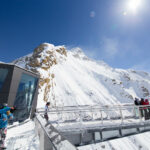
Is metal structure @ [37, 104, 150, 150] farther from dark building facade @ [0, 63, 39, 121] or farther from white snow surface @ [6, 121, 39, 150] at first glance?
dark building facade @ [0, 63, 39, 121]

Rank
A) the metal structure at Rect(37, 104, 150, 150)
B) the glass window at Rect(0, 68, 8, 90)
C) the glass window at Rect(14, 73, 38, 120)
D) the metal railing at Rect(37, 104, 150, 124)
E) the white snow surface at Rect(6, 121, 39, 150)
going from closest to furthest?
the white snow surface at Rect(6, 121, 39, 150)
the metal structure at Rect(37, 104, 150, 150)
the metal railing at Rect(37, 104, 150, 124)
the glass window at Rect(0, 68, 8, 90)
the glass window at Rect(14, 73, 38, 120)

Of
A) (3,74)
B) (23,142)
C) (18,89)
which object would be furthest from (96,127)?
(3,74)

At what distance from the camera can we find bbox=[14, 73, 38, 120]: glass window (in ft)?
29.7

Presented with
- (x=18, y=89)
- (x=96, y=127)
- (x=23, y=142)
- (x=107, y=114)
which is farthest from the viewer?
(x=18, y=89)

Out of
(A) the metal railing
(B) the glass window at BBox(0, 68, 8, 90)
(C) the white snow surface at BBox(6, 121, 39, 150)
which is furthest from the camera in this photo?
(B) the glass window at BBox(0, 68, 8, 90)

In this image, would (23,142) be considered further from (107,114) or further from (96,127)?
(107,114)

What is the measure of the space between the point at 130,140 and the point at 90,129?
10.6 ft

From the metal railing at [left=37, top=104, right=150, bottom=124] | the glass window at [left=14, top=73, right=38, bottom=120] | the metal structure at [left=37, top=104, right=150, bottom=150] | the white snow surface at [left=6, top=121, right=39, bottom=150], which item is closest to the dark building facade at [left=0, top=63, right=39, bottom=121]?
Answer: the glass window at [left=14, top=73, right=38, bottom=120]

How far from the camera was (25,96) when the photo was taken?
10039 mm

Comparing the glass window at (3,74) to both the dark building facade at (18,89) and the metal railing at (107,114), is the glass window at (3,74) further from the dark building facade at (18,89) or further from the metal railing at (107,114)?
the metal railing at (107,114)

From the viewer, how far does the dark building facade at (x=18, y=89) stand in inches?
314

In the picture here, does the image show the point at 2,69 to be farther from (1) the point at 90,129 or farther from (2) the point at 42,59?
(2) the point at 42,59

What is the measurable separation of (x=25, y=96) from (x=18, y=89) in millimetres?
1335

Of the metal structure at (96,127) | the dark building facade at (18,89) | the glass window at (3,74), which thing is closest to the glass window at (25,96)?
the dark building facade at (18,89)
